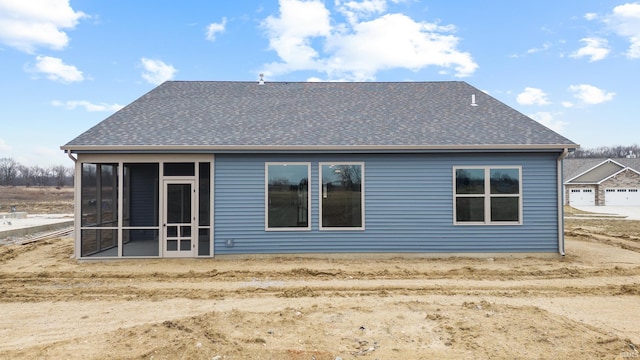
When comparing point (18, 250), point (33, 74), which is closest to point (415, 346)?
point (18, 250)

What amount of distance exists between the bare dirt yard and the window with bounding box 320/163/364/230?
927mm

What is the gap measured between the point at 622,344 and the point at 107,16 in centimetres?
1723

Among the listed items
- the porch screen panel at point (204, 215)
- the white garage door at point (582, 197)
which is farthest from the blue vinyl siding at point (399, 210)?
the white garage door at point (582, 197)

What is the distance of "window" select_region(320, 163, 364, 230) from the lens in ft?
30.3

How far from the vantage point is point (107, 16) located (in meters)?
14.2

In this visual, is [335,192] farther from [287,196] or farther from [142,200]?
[142,200]

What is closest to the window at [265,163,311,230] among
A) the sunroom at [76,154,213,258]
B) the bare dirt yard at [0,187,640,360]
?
the bare dirt yard at [0,187,640,360]

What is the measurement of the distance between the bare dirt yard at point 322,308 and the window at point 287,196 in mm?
905

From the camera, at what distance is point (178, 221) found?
366 inches


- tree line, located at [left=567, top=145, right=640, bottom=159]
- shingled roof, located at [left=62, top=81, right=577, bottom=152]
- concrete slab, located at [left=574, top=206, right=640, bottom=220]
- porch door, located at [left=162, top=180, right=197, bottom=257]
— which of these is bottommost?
concrete slab, located at [left=574, top=206, right=640, bottom=220]

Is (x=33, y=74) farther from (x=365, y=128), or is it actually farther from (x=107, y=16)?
(x=365, y=128)

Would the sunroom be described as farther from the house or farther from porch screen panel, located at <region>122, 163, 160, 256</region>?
porch screen panel, located at <region>122, 163, 160, 256</region>

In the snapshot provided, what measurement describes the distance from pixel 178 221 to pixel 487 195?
774cm

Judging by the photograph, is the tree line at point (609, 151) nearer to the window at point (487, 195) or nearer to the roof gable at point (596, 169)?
the roof gable at point (596, 169)
